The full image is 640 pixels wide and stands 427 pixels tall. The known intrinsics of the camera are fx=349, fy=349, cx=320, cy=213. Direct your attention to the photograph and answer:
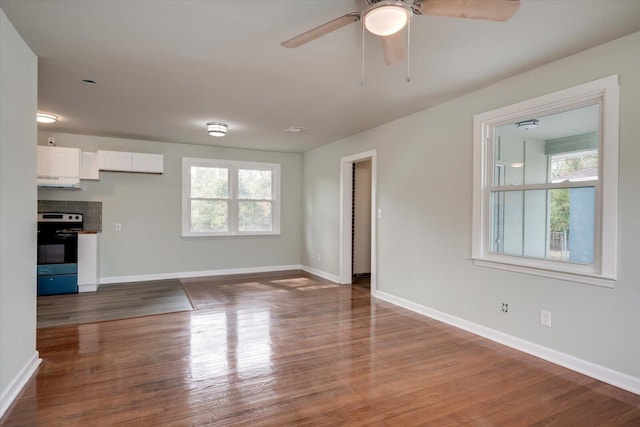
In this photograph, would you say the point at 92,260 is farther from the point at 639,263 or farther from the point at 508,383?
the point at 639,263

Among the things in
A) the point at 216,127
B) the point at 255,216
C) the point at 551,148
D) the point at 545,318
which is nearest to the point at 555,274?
the point at 545,318

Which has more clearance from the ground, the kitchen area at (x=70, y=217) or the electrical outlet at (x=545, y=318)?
the kitchen area at (x=70, y=217)

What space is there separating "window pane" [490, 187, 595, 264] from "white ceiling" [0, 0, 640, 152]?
3.71 feet

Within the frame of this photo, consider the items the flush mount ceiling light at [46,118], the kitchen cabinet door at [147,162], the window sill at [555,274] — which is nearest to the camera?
the window sill at [555,274]

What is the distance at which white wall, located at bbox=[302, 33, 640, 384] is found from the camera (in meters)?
2.48

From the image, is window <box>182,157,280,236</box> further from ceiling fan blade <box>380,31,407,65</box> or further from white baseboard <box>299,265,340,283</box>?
ceiling fan blade <box>380,31,407,65</box>

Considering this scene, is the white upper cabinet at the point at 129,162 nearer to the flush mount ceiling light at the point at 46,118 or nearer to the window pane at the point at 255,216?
the flush mount ceiling light at the point at 46,118

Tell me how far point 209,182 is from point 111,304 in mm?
2812

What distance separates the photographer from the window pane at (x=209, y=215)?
6.57 m

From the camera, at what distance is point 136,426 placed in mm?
2037

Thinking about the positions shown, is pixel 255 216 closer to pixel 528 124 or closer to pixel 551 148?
pixel 528 124

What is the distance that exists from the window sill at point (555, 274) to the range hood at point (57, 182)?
569 cm

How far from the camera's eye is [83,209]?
5723 millimetres

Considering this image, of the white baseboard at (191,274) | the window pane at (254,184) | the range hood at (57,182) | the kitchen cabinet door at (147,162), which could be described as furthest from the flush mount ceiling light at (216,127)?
the white baseboard at (191,274)
